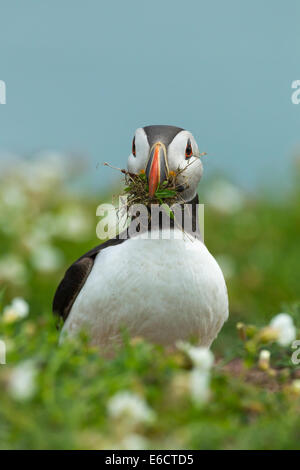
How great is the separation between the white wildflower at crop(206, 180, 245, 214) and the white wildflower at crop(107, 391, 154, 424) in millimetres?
7646

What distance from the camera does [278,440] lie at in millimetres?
3424

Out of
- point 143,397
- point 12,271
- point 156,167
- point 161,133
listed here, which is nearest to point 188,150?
point 161,133

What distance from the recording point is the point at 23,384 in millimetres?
3303

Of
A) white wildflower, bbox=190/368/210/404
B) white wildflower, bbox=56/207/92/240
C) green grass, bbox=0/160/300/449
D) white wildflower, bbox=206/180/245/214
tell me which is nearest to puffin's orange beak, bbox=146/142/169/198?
green grass, bbox=0/160/300/449

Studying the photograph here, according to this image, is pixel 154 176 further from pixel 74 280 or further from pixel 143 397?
pixel 143 397

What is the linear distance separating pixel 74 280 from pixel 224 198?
5735mm

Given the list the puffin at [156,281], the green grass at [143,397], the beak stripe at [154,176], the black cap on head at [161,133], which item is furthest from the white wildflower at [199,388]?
the black cap on head at [161,133]

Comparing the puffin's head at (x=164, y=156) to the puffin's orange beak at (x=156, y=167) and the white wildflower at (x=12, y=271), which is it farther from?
the white wildflower at (x=12, y=271)

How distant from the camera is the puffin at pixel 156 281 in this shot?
490 centimetres

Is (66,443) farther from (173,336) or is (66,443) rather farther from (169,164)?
(169,164)

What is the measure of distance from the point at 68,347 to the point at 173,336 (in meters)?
1.17

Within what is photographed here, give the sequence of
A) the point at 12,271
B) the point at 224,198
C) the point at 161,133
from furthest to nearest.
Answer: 1. the point at 224,198
2. the point at 12,271
3. the point at 161,133

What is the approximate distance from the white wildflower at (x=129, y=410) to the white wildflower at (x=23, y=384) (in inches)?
14.8

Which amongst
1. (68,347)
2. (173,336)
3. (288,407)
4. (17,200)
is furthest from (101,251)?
(17,200)
